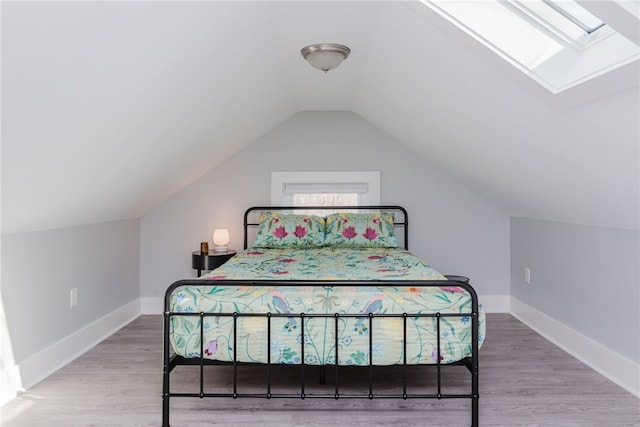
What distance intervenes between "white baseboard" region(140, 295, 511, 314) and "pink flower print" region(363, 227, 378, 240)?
4.16 feet

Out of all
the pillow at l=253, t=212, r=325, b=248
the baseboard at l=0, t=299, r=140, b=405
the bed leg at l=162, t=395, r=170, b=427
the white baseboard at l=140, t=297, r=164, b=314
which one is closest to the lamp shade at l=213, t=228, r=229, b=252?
the pillow at l=253, t=212, r=325, b=248

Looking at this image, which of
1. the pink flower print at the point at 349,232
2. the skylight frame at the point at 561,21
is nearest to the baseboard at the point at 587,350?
the pink flower print at the point at 349,232

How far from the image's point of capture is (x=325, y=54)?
8.82 ft

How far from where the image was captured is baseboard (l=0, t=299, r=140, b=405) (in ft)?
7.82

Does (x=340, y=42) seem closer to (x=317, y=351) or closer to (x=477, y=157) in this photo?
(x=477, y=157)

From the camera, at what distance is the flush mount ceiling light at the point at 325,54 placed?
2672mm

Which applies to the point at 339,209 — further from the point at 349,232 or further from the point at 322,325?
the point at 322,325

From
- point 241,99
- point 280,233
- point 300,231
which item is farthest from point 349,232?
point 241,99

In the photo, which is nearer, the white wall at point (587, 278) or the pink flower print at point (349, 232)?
the white wall at point (587, 278)

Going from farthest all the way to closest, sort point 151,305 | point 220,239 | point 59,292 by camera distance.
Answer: point 151,305, point 220,239, point 59,292

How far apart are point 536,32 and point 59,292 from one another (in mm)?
3051

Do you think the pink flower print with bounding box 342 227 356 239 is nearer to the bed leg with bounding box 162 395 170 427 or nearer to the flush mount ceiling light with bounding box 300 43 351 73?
the flush mount ceiling light with bounding box 300 43 351 73

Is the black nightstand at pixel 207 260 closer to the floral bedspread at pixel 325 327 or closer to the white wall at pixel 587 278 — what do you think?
the floral bedspread at pixel 325 327

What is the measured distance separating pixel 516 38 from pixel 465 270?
8.88ft
